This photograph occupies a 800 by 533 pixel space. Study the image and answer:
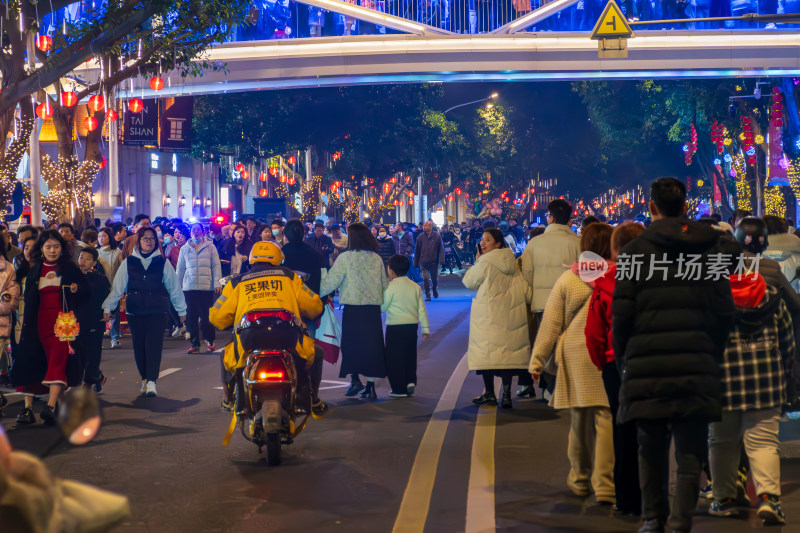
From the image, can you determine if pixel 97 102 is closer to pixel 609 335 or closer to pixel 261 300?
pixel 261 300

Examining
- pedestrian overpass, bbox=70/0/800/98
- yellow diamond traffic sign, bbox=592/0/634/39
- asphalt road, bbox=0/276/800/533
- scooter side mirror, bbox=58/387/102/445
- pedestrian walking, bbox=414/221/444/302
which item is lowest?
asphalt road, bbox=0/276/800/533

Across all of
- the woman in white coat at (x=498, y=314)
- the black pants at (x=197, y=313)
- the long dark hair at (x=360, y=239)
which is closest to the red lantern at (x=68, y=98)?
the black pants at (x=197, y=313)

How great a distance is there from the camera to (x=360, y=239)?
37.6ft

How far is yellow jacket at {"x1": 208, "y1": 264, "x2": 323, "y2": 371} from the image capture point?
27.0 ft

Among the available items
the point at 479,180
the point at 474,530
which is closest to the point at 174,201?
the point at 479,180

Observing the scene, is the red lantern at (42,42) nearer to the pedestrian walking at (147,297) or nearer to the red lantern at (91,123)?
the red lantern at (91,123)

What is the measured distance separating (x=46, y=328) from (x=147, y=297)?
1.91m

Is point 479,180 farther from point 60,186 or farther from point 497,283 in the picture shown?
point 497,283

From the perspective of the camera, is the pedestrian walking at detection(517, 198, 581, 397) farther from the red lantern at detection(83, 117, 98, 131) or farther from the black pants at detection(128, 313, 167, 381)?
the red lantern at detection(83, 117, 98, 131)

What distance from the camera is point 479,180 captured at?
3388 inches

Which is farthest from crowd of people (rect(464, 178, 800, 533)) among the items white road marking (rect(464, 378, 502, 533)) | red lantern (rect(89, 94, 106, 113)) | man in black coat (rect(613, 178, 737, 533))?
red lantern (rect(89, 94, 106, 113))

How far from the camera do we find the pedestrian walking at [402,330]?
11250 mm

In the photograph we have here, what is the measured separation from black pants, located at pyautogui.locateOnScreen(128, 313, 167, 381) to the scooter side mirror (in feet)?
29.5

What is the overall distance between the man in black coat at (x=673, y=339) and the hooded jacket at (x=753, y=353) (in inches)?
32.2
